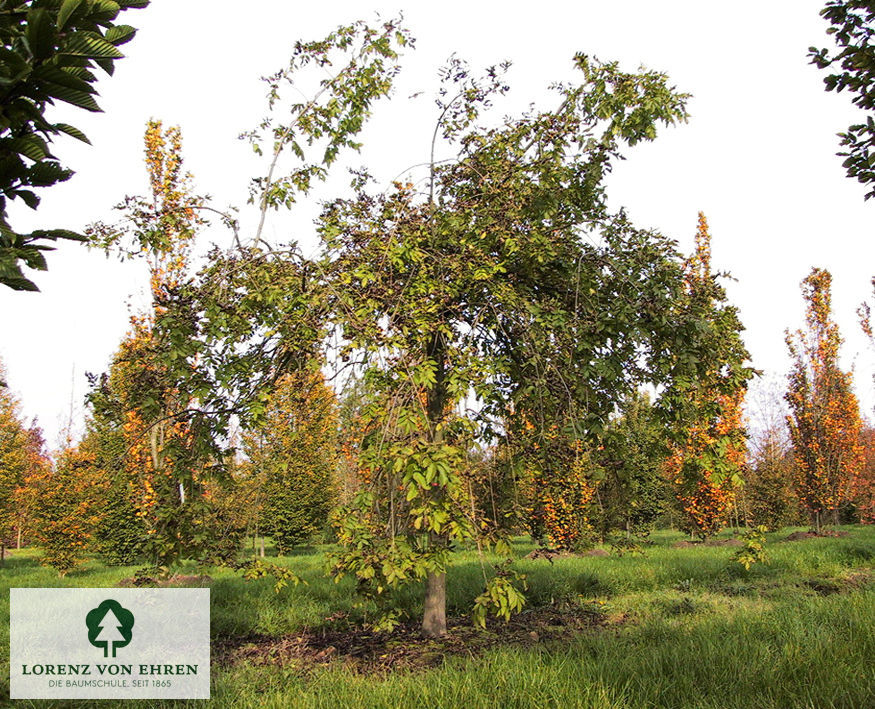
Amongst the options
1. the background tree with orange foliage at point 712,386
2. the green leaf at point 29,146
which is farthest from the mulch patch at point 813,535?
the green leaf at point 29,146

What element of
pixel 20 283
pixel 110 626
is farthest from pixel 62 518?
pixel 20 283

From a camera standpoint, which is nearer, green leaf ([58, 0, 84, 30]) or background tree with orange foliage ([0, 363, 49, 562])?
green leaf ([58, 0, 84, 30])

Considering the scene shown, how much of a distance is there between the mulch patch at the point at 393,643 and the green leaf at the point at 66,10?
434 cm

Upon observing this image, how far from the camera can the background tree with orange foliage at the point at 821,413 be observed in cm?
1628

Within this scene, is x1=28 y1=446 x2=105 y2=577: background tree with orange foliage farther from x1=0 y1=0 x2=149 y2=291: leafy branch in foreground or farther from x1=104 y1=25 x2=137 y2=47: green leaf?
x1=104 y1=25 x2=137 y2=47: green leaf

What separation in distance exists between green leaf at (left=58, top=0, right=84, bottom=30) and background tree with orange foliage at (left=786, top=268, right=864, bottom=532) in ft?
65.0

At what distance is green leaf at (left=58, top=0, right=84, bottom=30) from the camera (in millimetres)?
1044

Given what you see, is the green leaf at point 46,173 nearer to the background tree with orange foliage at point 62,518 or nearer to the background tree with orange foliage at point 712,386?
the background tree with orange foliage at point 712,386

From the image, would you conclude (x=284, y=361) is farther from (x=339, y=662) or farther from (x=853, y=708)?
(x=853, y=708)

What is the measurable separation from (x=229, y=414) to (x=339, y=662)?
2.27 m

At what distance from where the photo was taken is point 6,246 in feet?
3.67

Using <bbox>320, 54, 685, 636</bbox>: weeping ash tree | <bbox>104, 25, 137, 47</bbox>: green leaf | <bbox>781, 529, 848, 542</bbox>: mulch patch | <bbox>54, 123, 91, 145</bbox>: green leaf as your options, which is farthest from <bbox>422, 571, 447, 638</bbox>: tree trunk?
<bbox>781, 529, 848, 542</bbox>: mulch patch

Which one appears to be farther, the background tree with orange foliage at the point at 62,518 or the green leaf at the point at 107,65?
the background tree with orange foliage at the point at 62,518

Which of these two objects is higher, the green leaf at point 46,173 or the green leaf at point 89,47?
the green leaf at point 89,47
